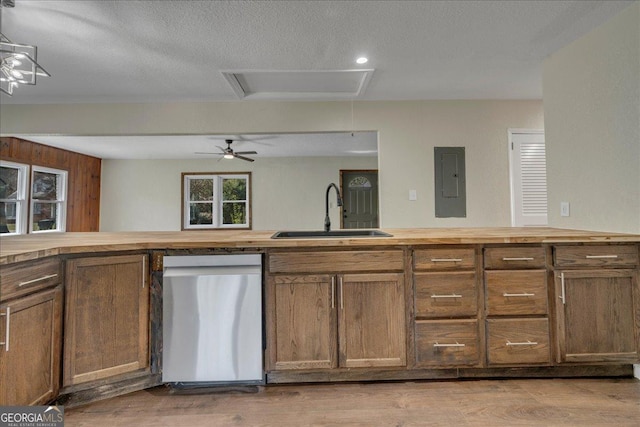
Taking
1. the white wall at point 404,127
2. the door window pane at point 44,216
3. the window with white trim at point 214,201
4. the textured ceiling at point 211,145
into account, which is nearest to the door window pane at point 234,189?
the window with white trim at point 214,201

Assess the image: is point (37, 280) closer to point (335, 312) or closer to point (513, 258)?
point (335, 312)

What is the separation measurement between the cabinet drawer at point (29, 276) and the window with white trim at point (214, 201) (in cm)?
543

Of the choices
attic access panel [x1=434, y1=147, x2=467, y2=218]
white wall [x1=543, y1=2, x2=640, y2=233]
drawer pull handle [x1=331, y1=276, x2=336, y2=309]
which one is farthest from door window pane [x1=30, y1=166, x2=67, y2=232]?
white wall [x1=543, y1=2, x2=640, y2=233]

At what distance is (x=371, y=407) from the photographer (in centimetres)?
172

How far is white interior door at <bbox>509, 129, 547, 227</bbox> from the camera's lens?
11.8 ft

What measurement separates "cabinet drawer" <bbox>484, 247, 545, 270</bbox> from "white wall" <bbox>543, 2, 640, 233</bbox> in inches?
26.8

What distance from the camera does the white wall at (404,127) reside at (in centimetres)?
359

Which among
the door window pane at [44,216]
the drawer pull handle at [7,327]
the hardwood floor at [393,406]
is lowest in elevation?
the hardwood floor at [393,406]

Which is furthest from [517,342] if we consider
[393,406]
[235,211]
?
[235,211]

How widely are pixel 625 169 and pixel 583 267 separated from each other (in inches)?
28.8

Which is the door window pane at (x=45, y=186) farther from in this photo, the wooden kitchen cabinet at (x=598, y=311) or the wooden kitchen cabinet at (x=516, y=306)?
the wooden kitchen cabinet at (x=598, y=311)

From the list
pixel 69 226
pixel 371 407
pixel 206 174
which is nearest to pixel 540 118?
pixel 371 407

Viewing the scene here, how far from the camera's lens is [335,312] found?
75.2 inches

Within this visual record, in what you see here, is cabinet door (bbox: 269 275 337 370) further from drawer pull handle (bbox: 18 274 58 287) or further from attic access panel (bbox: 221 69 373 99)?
attic access panel (bbox: 221 69 373 99)
